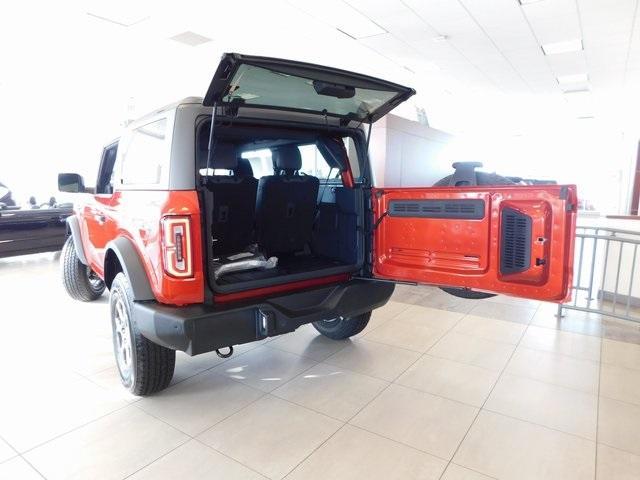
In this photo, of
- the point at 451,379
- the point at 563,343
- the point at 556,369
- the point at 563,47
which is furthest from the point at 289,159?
the point at 563,47

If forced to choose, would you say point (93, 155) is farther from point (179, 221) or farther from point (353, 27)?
point (179, 221)

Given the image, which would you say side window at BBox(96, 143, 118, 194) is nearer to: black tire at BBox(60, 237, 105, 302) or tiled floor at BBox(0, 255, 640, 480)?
black tire at BBox(60, 237, 105, 302)

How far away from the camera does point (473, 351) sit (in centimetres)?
295

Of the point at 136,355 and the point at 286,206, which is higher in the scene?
the point at 286,206

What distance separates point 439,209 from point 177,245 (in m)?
1.36

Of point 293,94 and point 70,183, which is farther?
point 70,183

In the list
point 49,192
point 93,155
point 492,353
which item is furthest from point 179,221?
point 93,155

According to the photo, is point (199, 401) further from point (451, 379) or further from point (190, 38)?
point (190, 38)

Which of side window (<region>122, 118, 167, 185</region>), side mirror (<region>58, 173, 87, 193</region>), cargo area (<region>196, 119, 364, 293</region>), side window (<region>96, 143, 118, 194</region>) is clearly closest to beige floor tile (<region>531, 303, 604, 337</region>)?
cargo area (<region>196, 119, 364, 293</region>)

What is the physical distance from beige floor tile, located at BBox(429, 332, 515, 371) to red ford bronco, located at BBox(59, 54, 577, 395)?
2.08ft

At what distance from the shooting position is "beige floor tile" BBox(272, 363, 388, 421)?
221 centimetres

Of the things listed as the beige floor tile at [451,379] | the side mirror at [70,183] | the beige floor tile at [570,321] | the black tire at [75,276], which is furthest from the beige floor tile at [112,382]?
the beige floor tile at [570,321]

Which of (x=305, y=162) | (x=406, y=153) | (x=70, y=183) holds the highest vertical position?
(x=406, y=153)

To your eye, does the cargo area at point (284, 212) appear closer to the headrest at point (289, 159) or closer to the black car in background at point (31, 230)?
the headrest at point (289, 159)
